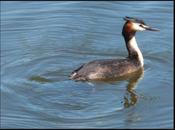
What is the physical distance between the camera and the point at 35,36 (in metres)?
16.2

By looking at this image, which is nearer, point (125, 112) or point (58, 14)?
point (125, 112)

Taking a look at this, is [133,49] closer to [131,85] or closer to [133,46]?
[133,46]

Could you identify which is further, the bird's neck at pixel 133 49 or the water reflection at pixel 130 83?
the bird's neck at pixel 133 49

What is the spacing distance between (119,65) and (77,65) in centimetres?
93

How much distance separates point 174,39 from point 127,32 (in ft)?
5.18

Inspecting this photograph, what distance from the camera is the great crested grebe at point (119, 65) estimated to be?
45.0 feet

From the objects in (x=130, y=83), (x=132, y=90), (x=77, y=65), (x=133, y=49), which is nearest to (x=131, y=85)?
(x=130, y=83)

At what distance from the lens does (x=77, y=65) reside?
1454cm

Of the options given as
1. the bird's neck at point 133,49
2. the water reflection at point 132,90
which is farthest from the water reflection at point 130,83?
the bird's neck at point 133,49

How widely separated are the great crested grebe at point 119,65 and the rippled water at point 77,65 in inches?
7.9

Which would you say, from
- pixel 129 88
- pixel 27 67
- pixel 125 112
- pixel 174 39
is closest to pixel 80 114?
pixel 125 112

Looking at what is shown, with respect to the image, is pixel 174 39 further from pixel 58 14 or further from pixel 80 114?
pixel 80 114

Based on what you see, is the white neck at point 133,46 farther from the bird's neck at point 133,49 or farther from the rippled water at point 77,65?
the rippled water at point 77,65

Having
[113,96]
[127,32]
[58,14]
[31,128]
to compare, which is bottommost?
[31,128]
